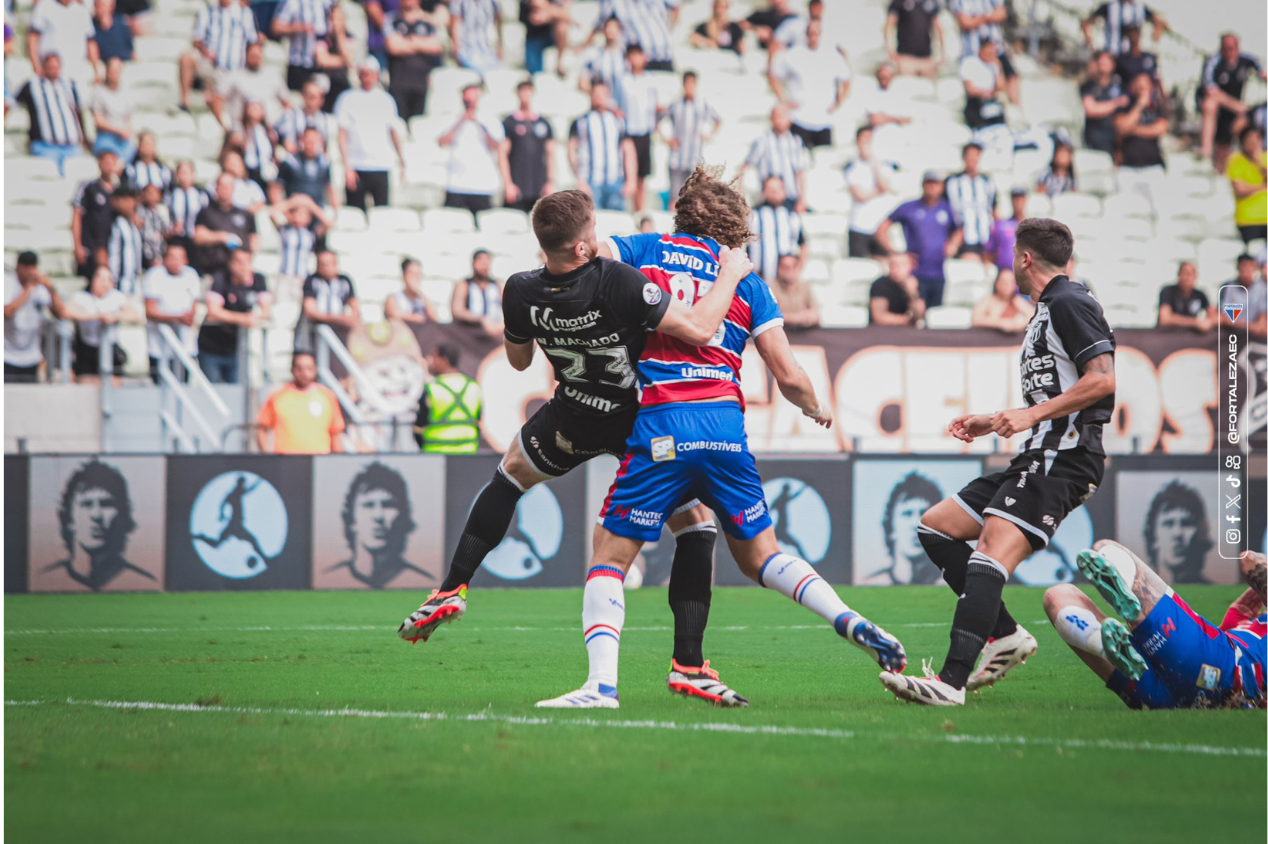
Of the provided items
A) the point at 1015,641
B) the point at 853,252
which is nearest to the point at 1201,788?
the point at 1015,641

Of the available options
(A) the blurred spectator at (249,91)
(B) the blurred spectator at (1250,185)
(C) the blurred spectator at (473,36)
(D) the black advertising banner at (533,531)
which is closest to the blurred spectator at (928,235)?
(B) the blurred spectator at (1250,185)

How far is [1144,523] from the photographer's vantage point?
1270 centimetres

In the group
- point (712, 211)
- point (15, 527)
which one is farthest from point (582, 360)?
point (15, 527)

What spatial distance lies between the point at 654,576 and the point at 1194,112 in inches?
466

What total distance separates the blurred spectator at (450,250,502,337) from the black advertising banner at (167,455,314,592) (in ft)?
11.1

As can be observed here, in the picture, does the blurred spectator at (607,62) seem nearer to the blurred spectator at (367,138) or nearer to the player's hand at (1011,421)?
the blurred spectator at (367,138)

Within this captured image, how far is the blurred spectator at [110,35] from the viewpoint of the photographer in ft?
55.2

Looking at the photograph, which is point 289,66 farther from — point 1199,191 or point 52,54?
point 1199,191

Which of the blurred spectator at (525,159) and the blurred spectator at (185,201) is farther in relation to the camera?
the blurred spectator at (525,159)

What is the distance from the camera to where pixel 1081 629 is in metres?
A: 4.96

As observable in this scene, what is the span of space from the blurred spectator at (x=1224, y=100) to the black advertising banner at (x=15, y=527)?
1543cm

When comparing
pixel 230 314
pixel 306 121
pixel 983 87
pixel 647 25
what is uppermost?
pixel 647 25

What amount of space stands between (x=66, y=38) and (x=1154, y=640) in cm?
1533

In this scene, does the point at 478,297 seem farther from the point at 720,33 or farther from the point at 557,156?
the point at 720,33
